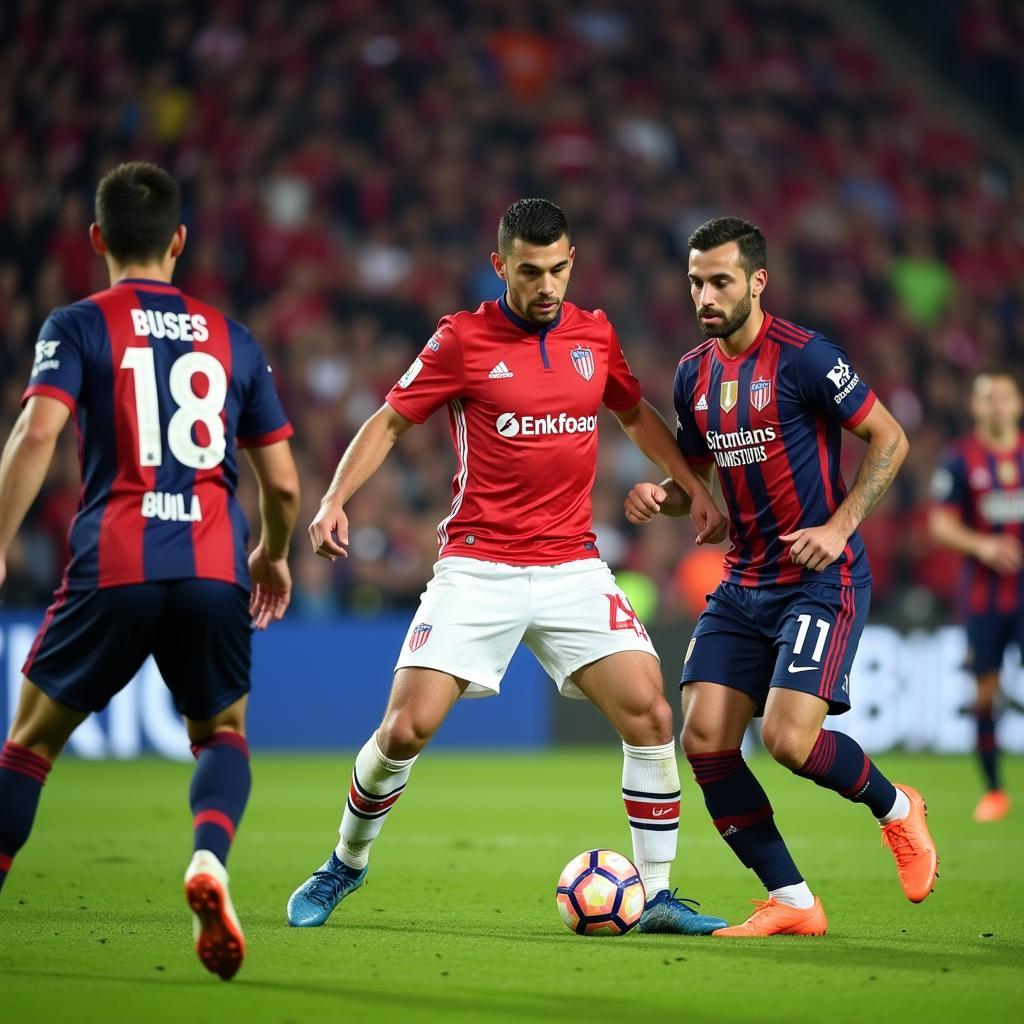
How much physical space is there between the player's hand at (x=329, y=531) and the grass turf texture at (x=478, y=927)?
1.24 meters

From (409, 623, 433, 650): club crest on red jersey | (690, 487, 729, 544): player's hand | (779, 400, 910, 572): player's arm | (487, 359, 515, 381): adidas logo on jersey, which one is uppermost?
(487, 359, 515, 381): adidas logo on jersey

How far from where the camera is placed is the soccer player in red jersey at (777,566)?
5.77 meters

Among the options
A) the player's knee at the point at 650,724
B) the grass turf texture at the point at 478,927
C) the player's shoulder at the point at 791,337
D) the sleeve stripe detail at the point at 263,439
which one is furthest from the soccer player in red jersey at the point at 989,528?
the sleeve stripe detail at the point at 263,439

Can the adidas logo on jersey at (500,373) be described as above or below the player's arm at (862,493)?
above

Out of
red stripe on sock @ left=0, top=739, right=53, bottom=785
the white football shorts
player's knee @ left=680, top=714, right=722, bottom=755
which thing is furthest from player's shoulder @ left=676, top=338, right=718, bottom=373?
red stripe on sock @ left=0, top=739, right=53, bottom=785

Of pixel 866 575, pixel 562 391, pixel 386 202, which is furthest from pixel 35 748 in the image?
pixel 386 202

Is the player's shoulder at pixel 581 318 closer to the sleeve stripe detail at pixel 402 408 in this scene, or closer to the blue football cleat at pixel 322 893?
the sleeve stripe detail at pixel 402 408

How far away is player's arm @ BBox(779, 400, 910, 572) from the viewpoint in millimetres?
5750

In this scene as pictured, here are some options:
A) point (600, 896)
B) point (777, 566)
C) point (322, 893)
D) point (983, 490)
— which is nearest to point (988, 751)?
point (983, 490)

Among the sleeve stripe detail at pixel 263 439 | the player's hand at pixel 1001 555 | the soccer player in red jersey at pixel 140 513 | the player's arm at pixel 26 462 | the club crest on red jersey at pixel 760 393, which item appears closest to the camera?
the player's arm at pixel 26 462

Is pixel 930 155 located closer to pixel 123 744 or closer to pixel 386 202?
pixel 386 202

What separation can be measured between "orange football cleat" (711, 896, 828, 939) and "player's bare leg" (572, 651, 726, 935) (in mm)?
93

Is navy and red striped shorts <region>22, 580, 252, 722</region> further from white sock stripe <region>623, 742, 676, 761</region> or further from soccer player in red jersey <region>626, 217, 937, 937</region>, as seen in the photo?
soccer player in red jersey <region>626, 217, 937, 937</region>

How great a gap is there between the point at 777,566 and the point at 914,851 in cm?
106
